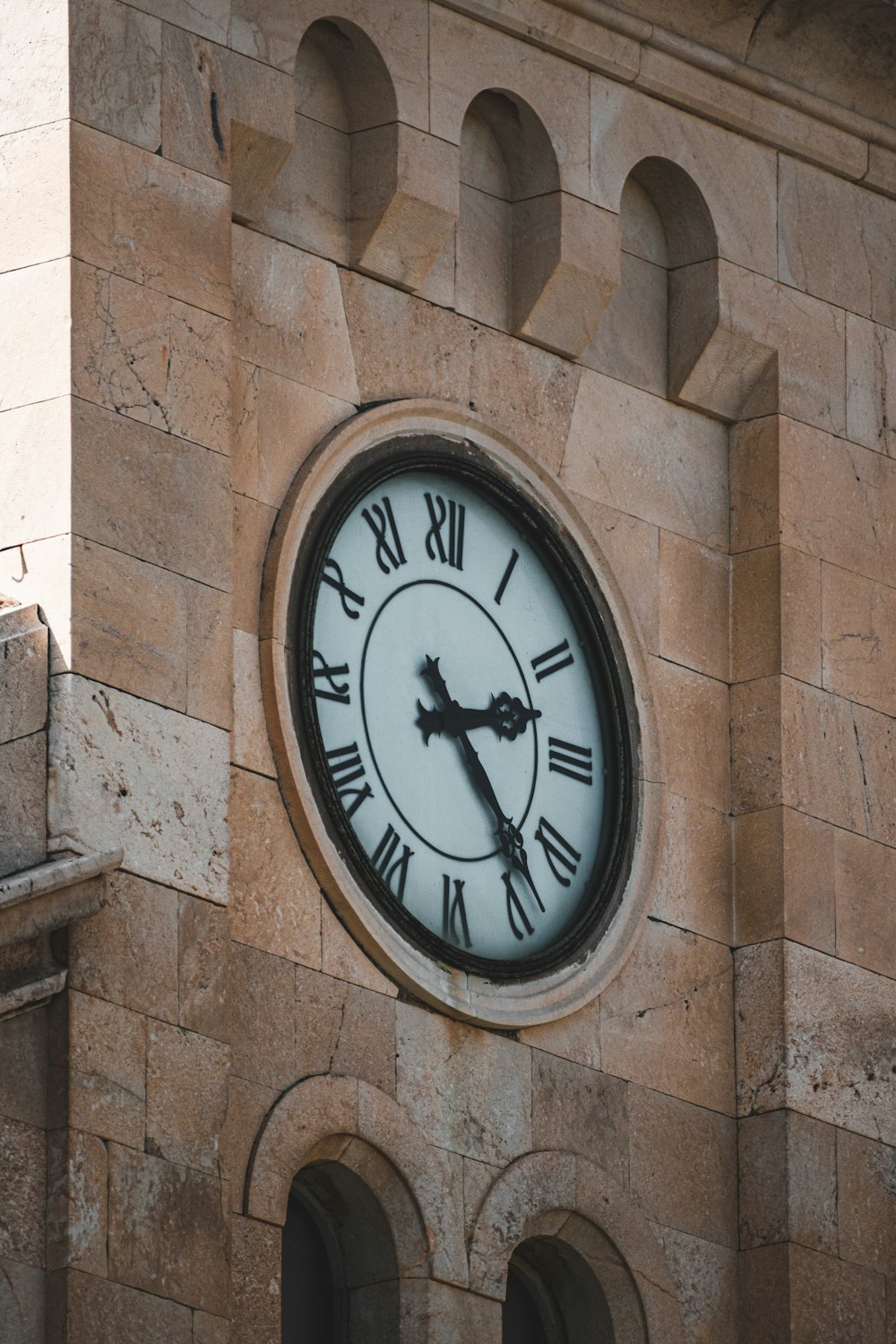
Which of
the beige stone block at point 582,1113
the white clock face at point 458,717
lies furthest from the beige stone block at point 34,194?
the beige stone block at point 582,1113

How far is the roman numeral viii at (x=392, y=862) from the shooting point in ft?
54.0

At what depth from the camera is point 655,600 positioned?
709 inches

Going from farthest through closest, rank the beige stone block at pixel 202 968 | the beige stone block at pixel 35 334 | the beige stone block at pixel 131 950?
the beige stone block at pixel 35 334
the beige stone block at pixel 202 968
the beige stone block at pixel 131 950

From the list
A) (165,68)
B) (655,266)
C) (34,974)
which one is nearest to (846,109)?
(655,266)

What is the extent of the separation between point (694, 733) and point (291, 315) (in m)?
2.60

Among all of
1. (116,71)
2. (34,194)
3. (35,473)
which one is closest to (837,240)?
(116,71)

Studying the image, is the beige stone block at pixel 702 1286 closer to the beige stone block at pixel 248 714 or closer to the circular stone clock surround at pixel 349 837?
the circular stone clock surround at pixel 349 837

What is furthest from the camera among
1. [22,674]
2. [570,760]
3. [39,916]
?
[570,760]

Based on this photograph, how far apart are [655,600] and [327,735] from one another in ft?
7.02

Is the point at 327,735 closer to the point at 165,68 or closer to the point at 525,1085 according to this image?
the point at 525,1085

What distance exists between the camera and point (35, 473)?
1529 centimetres

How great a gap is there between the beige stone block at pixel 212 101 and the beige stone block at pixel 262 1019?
3.02m

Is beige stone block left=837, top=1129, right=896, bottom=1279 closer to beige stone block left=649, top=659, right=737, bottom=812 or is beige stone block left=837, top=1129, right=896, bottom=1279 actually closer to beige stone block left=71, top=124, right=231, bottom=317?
beige stone block left=649, top=659, right=737, bottom=812

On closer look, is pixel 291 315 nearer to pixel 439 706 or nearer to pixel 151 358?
pixel 151 358
